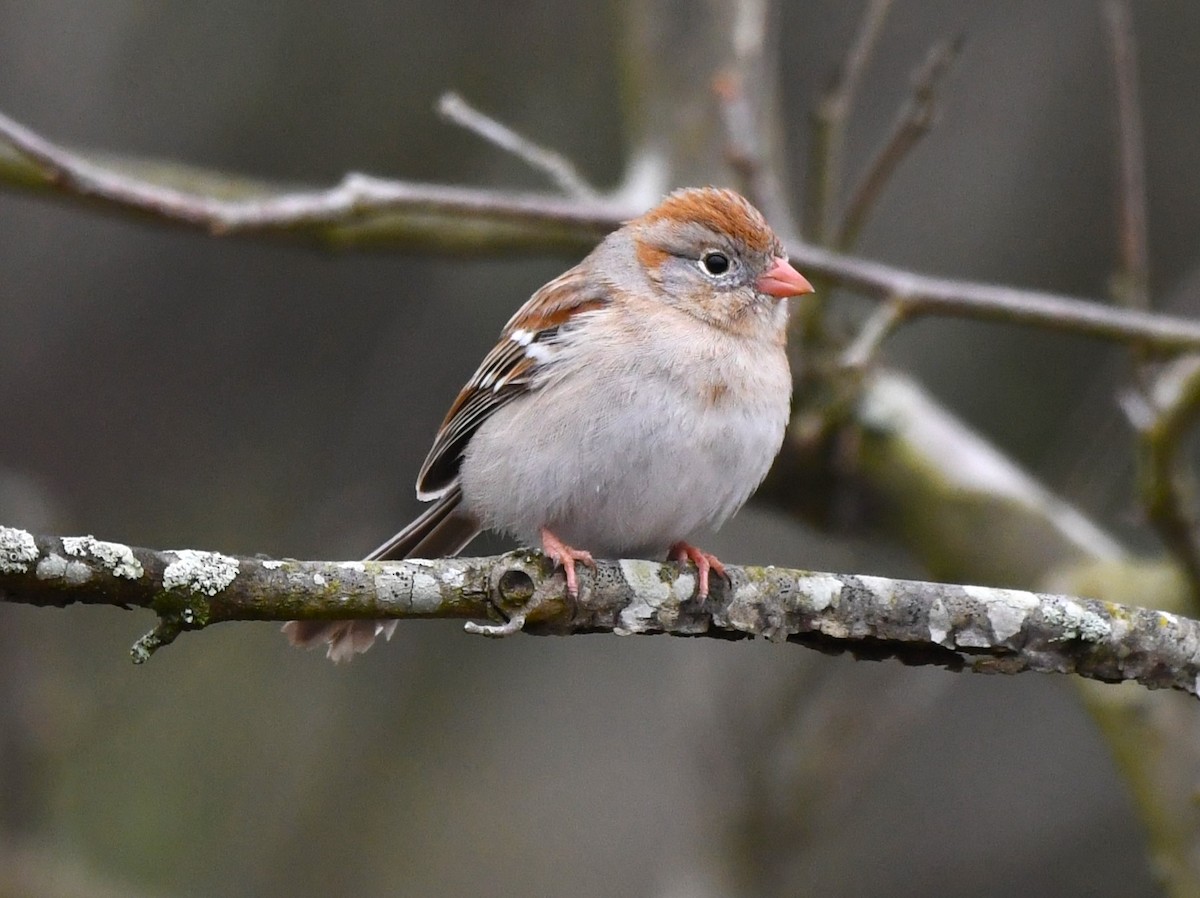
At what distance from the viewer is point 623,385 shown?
12.8ft

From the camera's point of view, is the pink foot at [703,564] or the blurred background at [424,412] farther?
the blurred background at [424,412]

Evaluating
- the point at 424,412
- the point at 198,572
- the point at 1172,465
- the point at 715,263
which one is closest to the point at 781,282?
the point at 715,263

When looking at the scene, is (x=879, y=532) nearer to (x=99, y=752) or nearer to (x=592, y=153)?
(x=592, y=153)

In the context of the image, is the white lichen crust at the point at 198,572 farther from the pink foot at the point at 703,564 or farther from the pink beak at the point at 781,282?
the pink beak at the point at 781,282

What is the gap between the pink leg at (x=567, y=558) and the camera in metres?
3.07

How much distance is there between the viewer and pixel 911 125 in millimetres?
4660

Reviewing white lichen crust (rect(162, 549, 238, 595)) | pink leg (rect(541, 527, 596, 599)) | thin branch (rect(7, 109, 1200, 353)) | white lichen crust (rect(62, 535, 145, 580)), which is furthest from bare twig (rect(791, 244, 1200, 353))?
white lichen crust (rect(62, 535, 145, 580))

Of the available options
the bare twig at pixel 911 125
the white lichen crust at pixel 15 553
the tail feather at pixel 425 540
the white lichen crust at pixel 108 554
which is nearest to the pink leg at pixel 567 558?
Result: the tail feather at pixel 425 540

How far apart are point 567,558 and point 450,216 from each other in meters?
1.92

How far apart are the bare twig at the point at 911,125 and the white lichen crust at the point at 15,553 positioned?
314cm

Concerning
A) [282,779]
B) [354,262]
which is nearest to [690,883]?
[282,779]

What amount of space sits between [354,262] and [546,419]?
424cm

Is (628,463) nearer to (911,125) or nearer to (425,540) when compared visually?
(425,540)

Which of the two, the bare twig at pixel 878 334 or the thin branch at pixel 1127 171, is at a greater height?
the thin branch at pixel 1127 171
